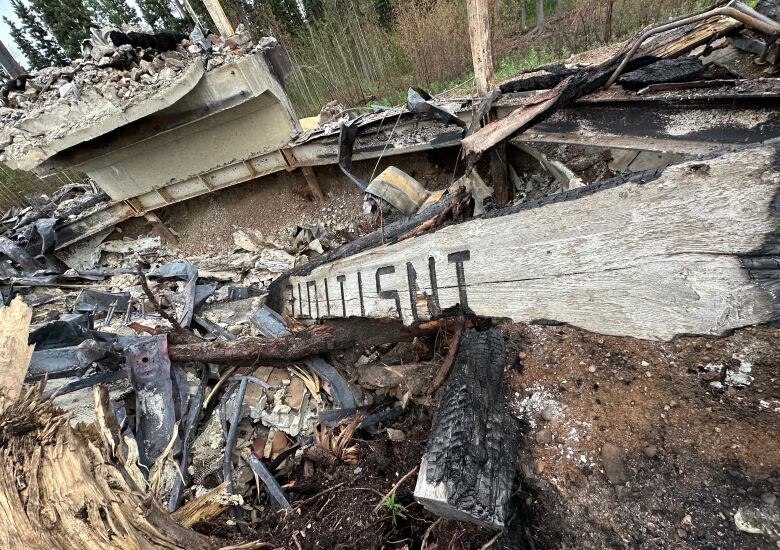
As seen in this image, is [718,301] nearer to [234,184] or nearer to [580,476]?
[580,476]

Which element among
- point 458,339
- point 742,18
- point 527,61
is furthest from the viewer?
point 527,61

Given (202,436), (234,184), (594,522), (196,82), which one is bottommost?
(202,436)

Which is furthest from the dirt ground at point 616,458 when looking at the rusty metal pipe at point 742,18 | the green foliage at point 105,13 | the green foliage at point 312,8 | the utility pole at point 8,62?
the green foliage at point 105,13

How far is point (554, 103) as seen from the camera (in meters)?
2.08

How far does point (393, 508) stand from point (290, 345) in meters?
1.30

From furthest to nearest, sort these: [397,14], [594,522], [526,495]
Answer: [397,14] < [526,495] < [594,522]

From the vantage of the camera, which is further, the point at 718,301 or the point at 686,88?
the point at 686,88

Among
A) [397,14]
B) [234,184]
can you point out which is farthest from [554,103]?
[397,14]

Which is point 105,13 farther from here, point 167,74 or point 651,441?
point 651,441

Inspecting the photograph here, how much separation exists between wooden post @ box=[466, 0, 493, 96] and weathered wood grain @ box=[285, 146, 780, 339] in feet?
9.40

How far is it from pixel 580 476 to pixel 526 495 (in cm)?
21

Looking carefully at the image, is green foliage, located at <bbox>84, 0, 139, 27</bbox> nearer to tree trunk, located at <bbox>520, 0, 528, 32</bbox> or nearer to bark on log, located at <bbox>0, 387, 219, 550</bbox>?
tree trunk, located at <bbox>520, 0, 528, 32</bbox>

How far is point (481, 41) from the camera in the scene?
3641 millimetres

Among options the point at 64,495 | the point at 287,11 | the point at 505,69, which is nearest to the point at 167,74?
the point at 64,495
